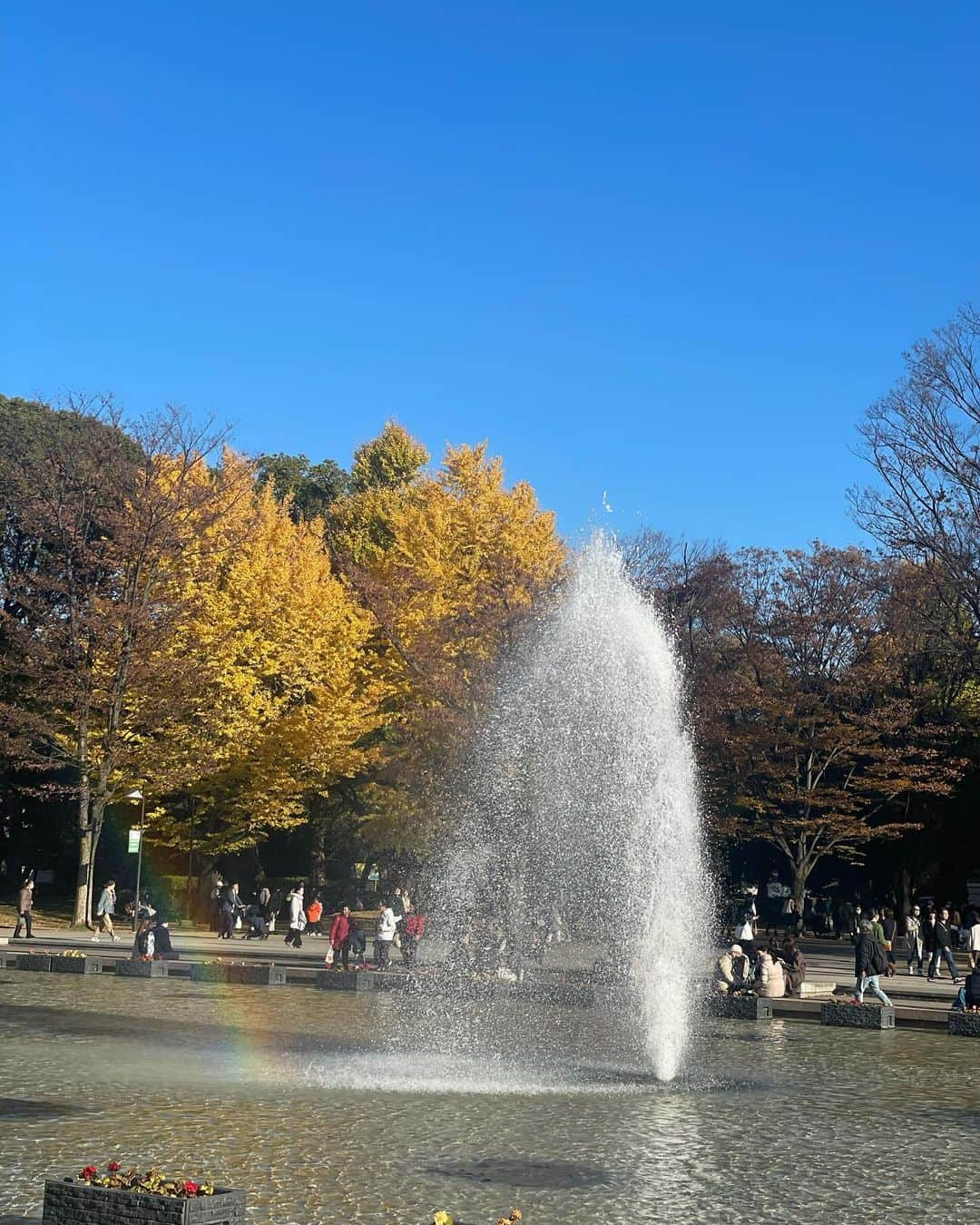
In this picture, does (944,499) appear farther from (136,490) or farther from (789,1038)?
(136,490)

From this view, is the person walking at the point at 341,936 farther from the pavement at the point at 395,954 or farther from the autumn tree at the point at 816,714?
the autumn tree at the point at 816,714

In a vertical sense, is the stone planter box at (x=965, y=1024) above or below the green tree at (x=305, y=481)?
below

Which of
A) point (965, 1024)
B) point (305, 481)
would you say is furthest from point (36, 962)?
point (305, 481)

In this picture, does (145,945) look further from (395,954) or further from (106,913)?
(106,913)

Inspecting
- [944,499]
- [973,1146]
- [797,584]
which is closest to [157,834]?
[797,584]

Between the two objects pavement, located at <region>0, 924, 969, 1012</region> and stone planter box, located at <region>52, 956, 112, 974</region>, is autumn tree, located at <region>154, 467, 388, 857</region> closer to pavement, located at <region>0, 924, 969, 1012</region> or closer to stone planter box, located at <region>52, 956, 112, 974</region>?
pavement, located at <region>0, 924, 969, 1012</region>

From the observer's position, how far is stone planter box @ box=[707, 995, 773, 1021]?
23766 mm

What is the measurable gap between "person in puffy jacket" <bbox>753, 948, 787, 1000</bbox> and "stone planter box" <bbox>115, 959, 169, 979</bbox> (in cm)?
1229

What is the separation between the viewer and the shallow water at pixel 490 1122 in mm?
9922

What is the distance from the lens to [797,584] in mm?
47125

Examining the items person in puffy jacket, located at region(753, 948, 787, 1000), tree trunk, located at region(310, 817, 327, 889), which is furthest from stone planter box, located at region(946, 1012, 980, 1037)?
tree trunk, located at region(310, 817, 327, 889)

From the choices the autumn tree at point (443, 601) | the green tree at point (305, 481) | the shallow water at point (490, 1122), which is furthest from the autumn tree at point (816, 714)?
the green tree at point (305, 481)

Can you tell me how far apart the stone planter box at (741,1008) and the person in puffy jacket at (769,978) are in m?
1.99

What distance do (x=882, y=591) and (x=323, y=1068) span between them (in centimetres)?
3517
